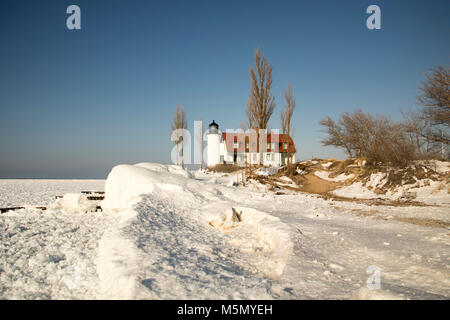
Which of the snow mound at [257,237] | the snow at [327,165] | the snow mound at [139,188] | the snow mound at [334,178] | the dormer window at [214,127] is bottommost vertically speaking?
the snow mound at [334,178]

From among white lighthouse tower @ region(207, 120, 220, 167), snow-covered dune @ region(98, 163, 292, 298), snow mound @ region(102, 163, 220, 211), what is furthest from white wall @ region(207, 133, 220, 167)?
snow mound @ region(102, 163, 220, 211)

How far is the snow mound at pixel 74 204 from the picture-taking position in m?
5.79

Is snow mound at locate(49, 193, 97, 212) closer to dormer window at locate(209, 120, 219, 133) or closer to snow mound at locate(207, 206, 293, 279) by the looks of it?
snow mound at locate(207, 206, 293, 279)

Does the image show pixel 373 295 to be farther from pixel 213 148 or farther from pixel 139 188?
pixel 213 148

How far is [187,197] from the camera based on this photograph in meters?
5.90

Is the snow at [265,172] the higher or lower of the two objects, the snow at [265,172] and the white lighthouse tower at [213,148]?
the lower

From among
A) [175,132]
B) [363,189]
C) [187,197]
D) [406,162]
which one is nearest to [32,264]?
[187,197]

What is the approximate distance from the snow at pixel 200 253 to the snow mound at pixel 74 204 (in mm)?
31

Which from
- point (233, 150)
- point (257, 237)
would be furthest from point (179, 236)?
point (233, 150)

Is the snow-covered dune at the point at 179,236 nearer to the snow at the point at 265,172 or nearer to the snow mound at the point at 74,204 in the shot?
the snow mound at the point at 74,204

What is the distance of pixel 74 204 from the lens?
5.81 metres

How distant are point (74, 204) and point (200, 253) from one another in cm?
402

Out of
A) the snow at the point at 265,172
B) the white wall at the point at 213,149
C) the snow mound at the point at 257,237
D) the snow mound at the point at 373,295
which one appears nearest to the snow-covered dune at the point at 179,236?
the snow mound at the point at 257,237
